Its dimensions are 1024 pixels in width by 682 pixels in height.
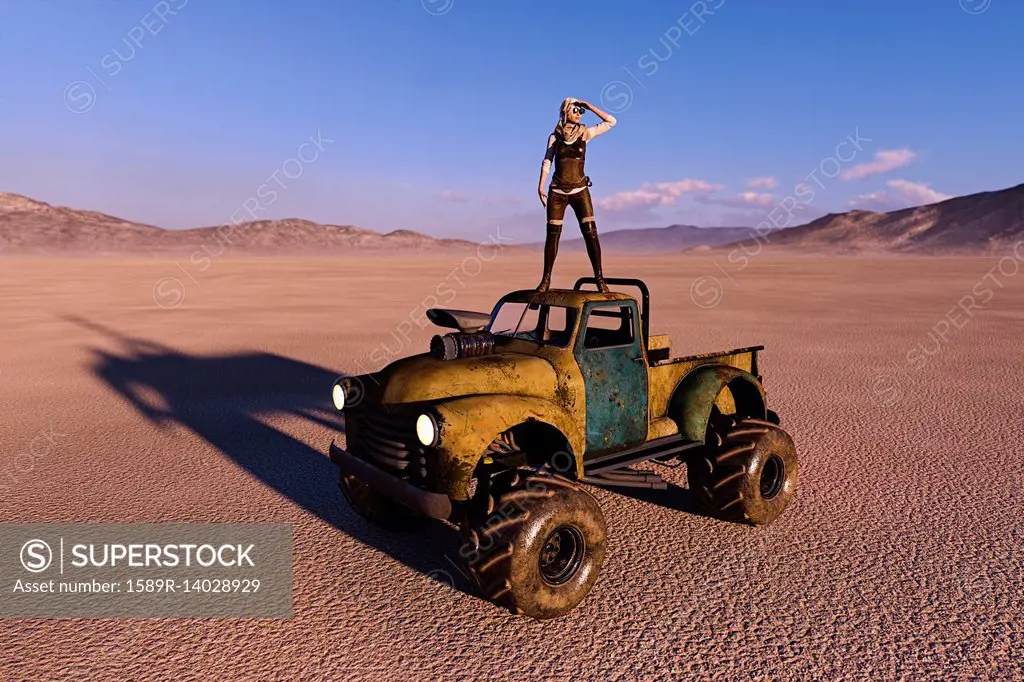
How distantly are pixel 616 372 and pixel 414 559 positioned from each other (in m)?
2.22

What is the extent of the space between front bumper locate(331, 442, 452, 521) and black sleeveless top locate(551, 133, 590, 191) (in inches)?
135

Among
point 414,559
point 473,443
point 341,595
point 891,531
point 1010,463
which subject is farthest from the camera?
point 1010,463

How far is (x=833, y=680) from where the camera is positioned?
3.70 metres

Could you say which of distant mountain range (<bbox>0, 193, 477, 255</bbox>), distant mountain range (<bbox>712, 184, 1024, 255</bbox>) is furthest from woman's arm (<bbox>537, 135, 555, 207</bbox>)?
distant mountain range (<bbox>0, 193, 477, 255</bbox>)

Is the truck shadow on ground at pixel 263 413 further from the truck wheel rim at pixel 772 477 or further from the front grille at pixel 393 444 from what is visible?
the truck wheel rim at pixel 772 477

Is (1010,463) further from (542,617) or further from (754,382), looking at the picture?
(542,617)

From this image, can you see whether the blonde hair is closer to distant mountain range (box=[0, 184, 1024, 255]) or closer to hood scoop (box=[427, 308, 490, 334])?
hood scoop (box=[427, 308, 490, 334])

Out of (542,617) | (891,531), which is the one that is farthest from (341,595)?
(891,531)

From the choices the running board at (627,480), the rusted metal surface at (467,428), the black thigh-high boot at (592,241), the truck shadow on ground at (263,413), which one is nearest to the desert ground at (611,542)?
the truck shadow on ground at (263,413)

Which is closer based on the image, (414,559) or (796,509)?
(414,559)

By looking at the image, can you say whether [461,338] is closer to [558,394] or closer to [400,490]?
[558,394]

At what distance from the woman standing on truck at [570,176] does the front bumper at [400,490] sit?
8.16 feet

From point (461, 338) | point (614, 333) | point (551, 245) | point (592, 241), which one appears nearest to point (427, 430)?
point (461, 338)

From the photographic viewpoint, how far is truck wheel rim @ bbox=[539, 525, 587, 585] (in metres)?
4.46
